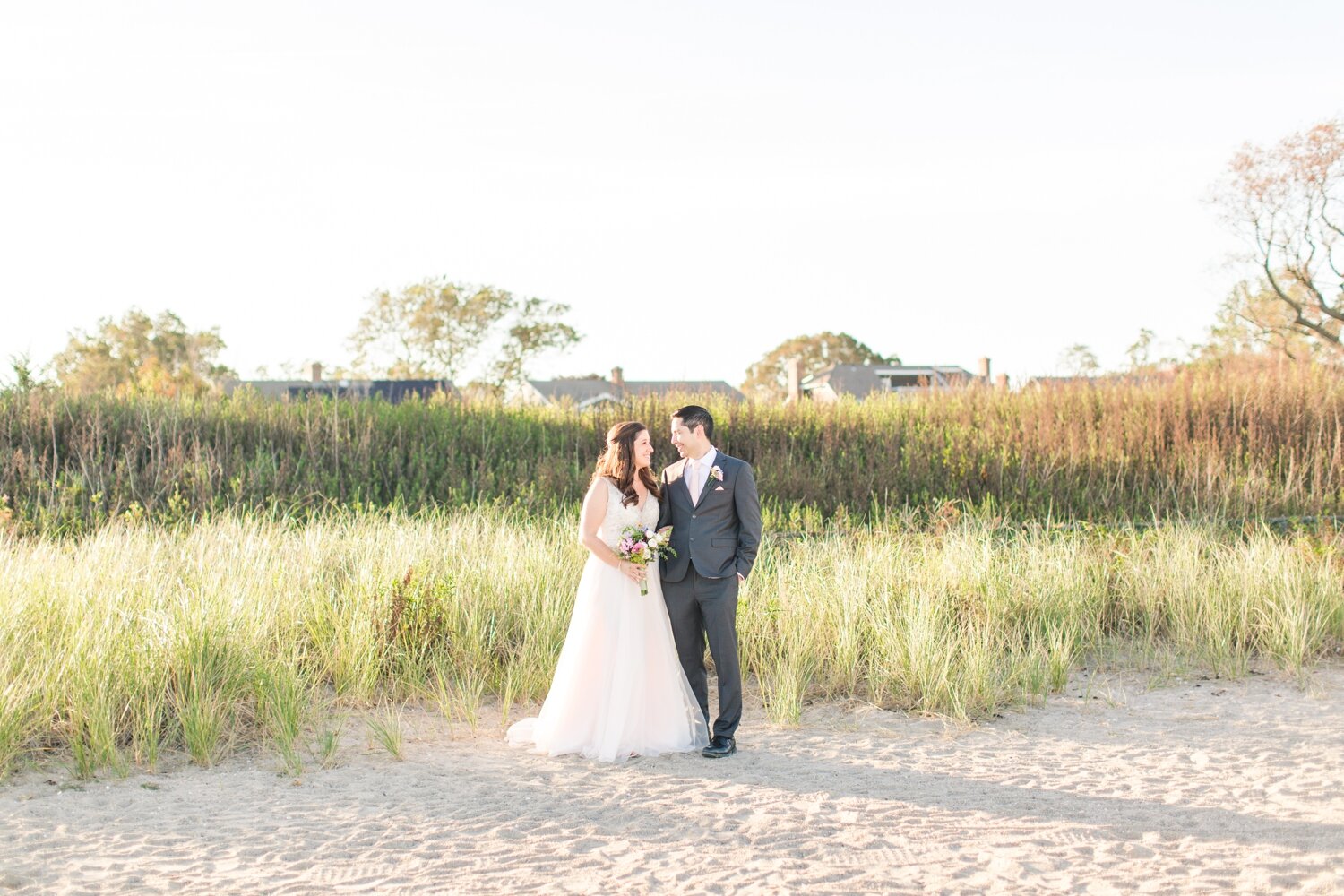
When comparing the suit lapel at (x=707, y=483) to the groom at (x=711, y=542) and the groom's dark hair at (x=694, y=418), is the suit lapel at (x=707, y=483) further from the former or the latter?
the groom's dark hair at (x=694, y=418)

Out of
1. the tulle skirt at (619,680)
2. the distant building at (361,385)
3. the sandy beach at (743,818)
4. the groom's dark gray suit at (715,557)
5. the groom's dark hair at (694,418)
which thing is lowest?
the sandy beach at (743,818)

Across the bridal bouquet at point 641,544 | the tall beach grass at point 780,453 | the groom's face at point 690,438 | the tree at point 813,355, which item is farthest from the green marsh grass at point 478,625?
the tree at point 813,355

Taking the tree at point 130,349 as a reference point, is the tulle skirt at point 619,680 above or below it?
below

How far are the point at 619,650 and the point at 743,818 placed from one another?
126 cm

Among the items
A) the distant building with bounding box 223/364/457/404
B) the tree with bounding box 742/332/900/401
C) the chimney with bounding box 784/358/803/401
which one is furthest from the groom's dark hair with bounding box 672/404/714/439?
the tree with bounding box 742/332/900/401

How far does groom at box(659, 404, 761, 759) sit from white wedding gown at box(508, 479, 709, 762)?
5.3 inches

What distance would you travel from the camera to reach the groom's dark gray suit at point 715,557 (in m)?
5.66

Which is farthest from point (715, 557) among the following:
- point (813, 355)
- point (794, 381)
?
point (813, 355)

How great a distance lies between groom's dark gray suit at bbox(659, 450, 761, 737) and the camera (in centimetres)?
566

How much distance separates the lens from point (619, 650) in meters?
5.85

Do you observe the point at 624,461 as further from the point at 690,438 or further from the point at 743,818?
the point at 743,818

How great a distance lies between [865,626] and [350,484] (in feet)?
28.7

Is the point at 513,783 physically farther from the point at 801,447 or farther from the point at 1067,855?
the point at 801,447

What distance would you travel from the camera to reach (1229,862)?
4.40m
